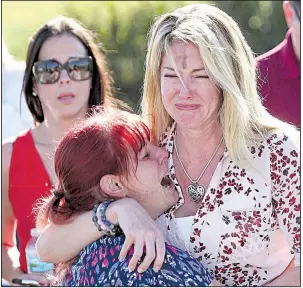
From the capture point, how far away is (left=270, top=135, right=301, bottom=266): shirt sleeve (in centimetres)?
264

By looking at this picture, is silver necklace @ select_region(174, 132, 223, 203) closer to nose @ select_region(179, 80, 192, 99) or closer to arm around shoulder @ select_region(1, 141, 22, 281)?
nose @ select_region(179, 80, 192, 99)

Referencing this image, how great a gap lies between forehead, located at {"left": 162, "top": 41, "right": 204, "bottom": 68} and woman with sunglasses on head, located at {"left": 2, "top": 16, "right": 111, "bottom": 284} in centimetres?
127

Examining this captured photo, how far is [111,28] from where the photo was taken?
8.03 meters

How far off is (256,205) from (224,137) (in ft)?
0.88

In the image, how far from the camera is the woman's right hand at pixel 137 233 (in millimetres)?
2402

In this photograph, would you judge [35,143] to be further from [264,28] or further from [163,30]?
[264,28]

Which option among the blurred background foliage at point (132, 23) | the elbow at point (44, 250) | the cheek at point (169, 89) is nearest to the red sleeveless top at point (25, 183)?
the elbow at point (44, 250)

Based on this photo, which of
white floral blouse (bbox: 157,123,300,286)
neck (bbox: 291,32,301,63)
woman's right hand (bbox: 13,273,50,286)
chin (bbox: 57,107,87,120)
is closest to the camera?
white floral blouse (bbox: 157,123,300,286)

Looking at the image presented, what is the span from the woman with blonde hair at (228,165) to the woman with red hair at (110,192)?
0.27 feet

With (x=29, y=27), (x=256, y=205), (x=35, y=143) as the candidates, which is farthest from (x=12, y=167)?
(x=29, y=27)

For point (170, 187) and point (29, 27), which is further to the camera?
point (29, 27)

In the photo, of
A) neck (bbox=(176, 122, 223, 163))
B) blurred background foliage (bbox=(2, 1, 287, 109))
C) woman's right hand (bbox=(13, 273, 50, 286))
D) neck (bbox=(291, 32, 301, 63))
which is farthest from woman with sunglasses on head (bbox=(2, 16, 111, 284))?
blurred background foliage (bbox=(2, 1, 287, 109))

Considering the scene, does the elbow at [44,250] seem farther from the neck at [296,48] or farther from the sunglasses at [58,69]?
the neck at [296,48]

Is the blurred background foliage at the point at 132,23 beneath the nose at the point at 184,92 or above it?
beneath
